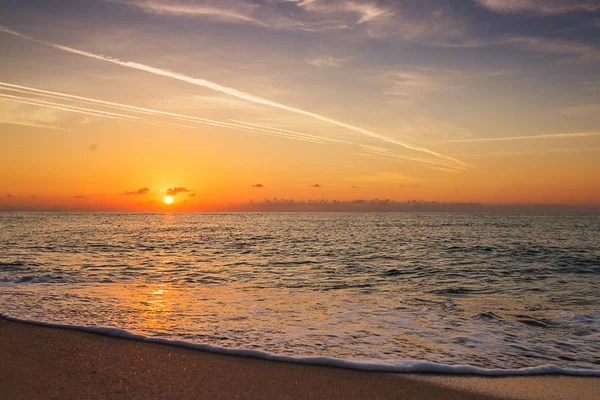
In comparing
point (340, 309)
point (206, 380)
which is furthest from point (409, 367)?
point (340, 309)

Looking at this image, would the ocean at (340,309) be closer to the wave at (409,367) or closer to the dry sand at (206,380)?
the wave at (409,367)

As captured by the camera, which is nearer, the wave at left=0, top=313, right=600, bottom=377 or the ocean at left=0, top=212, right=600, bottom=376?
the wave at left=0, top=313, right=600, bottom=377

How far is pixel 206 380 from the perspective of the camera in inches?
243

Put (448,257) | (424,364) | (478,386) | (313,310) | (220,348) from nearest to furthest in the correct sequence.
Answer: (478,386) → (424,364) → (220,348) → (313,310) → (448,257)

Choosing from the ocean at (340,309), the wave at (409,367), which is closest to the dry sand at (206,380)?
the wave at (409,367)

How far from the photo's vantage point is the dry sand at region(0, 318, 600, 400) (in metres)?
5.71

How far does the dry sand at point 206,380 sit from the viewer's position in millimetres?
5711

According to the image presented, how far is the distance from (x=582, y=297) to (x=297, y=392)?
13.5 meters

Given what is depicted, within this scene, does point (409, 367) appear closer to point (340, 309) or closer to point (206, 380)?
point (206, 380)

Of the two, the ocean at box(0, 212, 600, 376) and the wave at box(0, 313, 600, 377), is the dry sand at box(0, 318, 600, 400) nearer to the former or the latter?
the wave at box(0, 313, 600, 377)

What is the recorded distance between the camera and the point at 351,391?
5.93 m

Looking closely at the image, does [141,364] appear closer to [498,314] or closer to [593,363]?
[593,363]

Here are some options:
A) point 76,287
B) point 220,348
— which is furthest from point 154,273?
point 220,348

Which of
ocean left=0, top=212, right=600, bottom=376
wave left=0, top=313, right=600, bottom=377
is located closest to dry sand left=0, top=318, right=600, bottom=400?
wave left=0, top=313, right=600, bottom=377
